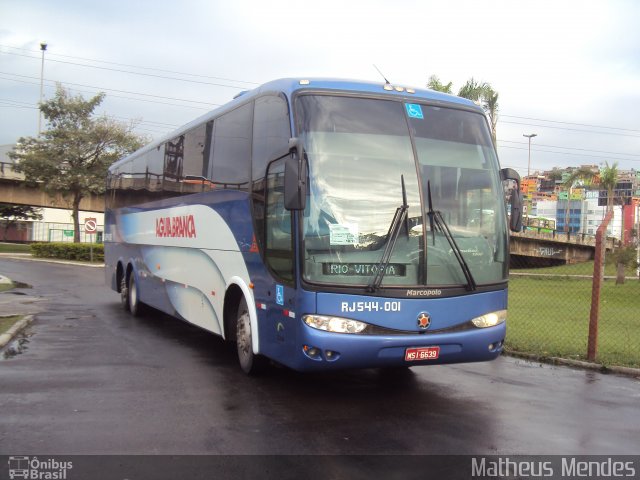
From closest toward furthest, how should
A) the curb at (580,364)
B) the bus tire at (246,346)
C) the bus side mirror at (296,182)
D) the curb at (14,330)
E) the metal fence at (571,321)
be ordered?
the bus side mirror at (296,182), the bus tire at (246,346), the curb at (580,364), the curb at (14,330), the metal fence at (571,321)

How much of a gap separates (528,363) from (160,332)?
6.39 metres

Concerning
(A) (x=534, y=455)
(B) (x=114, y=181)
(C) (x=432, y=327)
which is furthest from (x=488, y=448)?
(B) (x=114, y=181)

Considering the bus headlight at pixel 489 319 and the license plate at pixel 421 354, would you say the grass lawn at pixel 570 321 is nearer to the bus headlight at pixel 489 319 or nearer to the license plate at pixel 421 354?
the bus headlight at pixel 489 319

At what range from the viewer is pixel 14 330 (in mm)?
11070

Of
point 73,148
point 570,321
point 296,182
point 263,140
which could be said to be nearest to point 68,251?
point 73,148

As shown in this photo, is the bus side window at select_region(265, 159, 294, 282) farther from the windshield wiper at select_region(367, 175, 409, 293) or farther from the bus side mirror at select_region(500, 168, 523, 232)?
the bus side mirror at select_region(500, 168, 523, 232)

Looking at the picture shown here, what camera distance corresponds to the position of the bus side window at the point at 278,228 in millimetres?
6770

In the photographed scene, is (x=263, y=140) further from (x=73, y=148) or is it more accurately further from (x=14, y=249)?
(x=14, y=249)

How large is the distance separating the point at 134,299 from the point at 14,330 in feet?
10.7

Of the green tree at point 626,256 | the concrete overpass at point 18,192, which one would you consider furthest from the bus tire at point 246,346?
the concrete overpass at point 18,192

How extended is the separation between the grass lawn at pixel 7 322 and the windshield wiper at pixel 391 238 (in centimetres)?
716

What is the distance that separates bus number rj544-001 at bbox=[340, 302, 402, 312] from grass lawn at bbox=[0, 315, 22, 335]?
22.7 ft

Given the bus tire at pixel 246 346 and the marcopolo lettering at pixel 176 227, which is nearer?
the bus tire at pixel 246 346

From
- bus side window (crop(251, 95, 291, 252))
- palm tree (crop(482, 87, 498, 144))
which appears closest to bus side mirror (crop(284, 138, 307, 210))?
bus side window (crop(251, 95, 291, 252))
